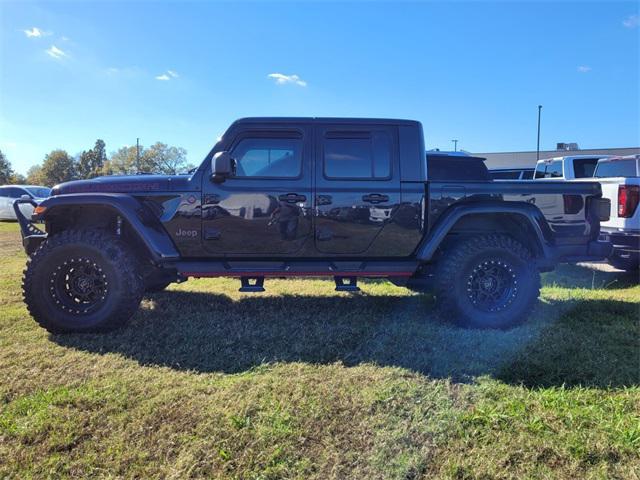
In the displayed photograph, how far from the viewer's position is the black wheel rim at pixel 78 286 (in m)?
4.15

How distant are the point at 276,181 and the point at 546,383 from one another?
2.80 m

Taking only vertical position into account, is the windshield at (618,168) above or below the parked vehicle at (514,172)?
below

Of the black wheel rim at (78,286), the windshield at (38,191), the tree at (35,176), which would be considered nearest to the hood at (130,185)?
the black wheel rim at (78,286)

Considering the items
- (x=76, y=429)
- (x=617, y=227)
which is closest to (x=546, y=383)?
(x=76, y=429)

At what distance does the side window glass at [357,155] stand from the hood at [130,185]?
1385 millimetres

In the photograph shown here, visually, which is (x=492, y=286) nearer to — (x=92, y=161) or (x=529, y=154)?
(x=529, y=154)

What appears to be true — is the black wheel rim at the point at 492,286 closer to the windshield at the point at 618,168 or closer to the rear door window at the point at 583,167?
the windshield at the point at 618,168

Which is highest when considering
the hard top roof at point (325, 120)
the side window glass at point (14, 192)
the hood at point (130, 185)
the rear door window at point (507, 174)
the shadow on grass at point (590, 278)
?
the rear door window at point (507, 174)

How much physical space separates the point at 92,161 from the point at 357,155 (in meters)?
77.0

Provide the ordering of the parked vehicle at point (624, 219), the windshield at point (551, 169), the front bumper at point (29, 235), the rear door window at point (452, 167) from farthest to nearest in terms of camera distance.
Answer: the windshield at point (551, 169), the rear door window at point (452, 167), the parked vehicle at point (624, 219), the front bumper at point (29, 235)

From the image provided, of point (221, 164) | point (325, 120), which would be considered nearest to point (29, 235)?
point (221, 164)

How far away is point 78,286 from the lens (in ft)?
13.8

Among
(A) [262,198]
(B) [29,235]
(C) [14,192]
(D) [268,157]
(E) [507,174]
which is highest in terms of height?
(E) [507,174]

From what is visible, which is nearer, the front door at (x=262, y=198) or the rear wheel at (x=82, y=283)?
the rear wheel at (x=82, y=283)
